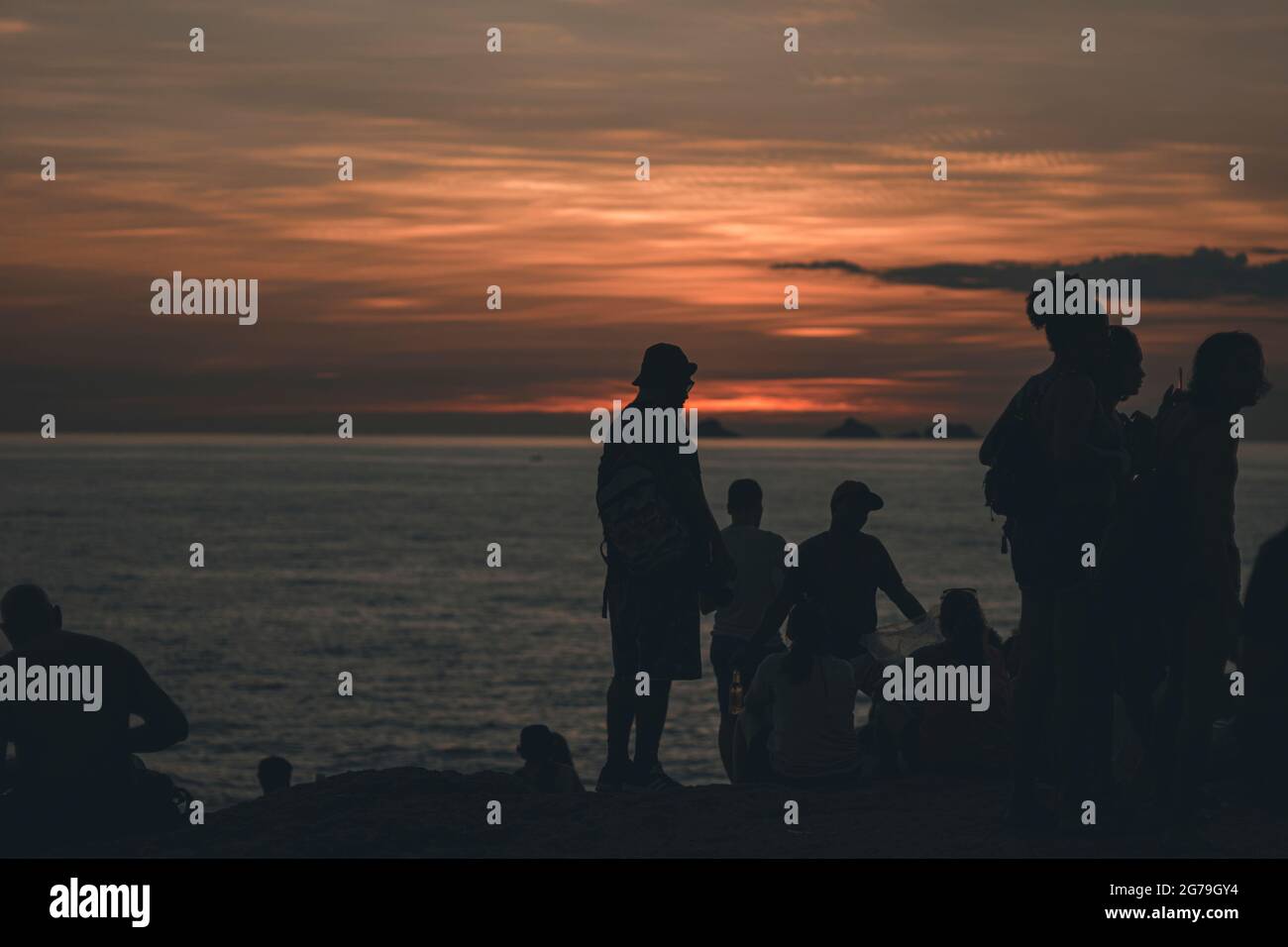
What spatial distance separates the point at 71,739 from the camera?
7.97 metres

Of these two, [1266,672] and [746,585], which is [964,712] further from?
[746,585]

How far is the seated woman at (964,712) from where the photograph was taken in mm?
8383

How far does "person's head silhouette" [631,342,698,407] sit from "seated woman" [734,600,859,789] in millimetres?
1350

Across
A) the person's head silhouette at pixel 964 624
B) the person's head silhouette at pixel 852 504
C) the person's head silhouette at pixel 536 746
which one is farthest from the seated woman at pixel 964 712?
the person's head silhouette at pixel 536 746

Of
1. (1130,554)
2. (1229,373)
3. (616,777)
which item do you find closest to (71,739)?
(616,777)

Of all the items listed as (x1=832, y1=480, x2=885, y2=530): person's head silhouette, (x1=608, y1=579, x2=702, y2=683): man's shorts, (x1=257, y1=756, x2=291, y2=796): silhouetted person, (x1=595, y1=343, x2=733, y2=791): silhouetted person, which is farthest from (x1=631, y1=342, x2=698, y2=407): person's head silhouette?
(x1=257, y1=756, x2=291, y2=796): silhouetted person

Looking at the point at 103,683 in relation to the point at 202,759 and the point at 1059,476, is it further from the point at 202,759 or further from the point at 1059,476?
the point at 202,759

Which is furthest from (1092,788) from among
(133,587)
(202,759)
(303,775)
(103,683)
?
(133,587)

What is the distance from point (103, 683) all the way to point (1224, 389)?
5.58 m

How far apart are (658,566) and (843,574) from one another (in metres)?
1.57

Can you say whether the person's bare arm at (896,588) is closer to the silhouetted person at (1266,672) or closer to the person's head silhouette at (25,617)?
the silhouetted person at (1266,672)

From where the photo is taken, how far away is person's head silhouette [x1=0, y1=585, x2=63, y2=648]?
7871mm

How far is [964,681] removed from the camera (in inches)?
330

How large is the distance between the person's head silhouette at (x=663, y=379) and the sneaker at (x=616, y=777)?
2.11 m
